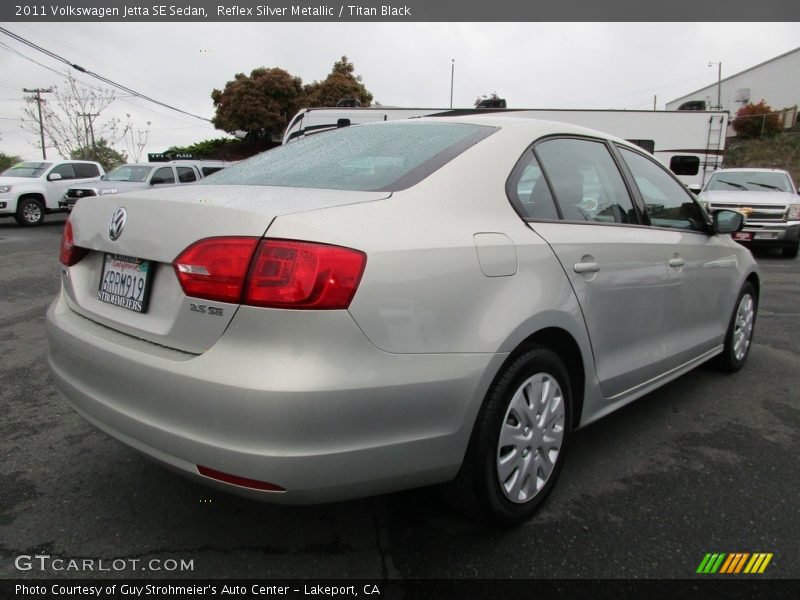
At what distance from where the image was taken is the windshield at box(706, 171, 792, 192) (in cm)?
1112

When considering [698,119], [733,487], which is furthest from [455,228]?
[698,119]

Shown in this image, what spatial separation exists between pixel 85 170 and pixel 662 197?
1786cm

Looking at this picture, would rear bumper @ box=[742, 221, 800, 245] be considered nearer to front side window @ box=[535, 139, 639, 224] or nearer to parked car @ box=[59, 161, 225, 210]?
front side window @ box=[535, 139, 639, 224]

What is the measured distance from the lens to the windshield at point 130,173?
606 inches

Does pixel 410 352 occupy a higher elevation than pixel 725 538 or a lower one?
higher

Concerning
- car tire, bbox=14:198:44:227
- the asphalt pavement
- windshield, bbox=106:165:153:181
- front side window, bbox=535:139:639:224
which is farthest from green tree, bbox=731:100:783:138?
front side window, bbox=535:139:639:224

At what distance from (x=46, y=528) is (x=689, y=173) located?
13898mm

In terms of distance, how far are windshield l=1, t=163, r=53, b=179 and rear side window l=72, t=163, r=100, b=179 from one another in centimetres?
74

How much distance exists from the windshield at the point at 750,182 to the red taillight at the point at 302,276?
1154 centimetres

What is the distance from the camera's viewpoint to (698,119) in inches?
499

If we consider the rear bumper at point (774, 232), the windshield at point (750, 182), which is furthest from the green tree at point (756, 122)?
the rear bumper at point (774, 232)

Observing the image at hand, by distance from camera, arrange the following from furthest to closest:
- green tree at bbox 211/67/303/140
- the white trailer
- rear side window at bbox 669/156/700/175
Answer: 1. green tree at bbox 211/67/303/140
2. rear side window at bbox 669/156/700/175
3. the white trailer

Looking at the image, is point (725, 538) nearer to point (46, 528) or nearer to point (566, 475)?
point (566, 475)

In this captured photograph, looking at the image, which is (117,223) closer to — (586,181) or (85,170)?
(586,181)
